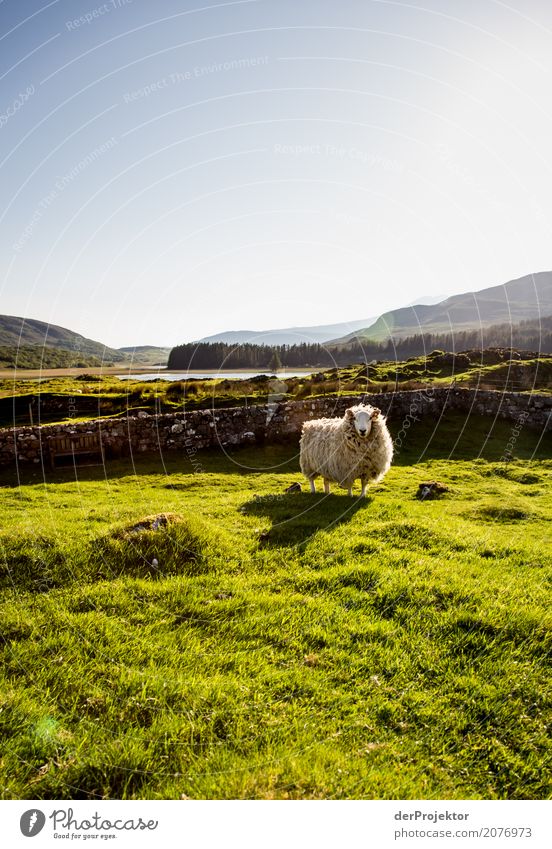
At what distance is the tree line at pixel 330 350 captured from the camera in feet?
191

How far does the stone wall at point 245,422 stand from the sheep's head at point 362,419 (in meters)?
10.4

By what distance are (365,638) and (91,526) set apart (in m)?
7.04

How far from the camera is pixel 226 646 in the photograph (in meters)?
5.02

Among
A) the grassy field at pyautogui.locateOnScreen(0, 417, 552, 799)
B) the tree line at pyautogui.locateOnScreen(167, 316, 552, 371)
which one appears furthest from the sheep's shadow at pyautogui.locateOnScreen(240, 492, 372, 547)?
the tree line at pyautogui.locateOnScreen(167, 316, 552, 371)

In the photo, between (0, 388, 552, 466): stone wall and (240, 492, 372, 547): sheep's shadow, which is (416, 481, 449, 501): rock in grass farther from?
(0, 388, 552, 466): stone wall

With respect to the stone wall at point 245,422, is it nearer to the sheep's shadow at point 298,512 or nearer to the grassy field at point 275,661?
the sheep's shadow at point 298,512

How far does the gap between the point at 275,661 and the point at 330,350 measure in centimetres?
7867

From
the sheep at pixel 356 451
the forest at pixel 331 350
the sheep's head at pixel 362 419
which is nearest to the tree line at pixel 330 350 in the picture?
the forest at pixel 331 350

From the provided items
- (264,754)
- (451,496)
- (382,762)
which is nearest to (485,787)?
(382,762)

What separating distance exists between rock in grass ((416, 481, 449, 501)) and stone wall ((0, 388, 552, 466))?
944 cm
